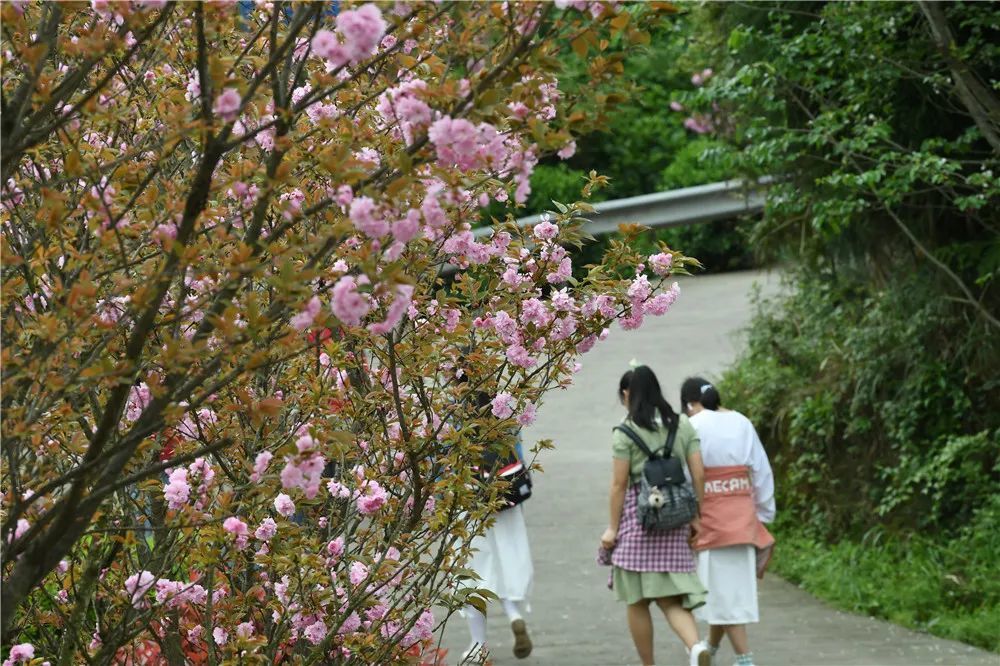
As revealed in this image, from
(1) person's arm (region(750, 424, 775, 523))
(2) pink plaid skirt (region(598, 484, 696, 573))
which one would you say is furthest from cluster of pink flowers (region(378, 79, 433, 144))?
(1) person's arm (region(750, 424, 775, 523))

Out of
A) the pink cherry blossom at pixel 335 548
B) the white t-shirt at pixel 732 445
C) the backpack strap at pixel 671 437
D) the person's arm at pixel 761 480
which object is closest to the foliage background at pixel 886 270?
the person's arm at pixel 761 480

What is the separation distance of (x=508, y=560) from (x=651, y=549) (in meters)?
1.21

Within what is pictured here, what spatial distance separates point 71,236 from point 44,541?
2.09 ft

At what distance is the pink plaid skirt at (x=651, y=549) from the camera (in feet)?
24.1

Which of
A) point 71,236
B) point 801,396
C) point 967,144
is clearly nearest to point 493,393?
point 71,236

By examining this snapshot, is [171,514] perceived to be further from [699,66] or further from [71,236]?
[699,66]

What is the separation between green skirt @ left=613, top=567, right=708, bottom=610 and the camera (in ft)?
24.0

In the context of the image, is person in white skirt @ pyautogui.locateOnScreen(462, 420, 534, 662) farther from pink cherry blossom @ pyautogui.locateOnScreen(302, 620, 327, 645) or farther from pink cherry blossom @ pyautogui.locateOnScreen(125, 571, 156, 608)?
pink cherry blossom @ pyautogui.locateOnScreen(125, 571, 156, 608)

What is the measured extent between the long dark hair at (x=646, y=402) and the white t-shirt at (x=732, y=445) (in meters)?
0.38

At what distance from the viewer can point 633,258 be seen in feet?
13.4

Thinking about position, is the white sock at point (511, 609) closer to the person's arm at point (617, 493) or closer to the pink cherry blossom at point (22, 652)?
the person's arm at point (617, 493)

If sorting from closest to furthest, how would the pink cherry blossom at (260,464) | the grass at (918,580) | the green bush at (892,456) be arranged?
the pink cherry blossom at (260,464), the grass at (918,580), the green bush at (892,456)

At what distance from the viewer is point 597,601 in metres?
10.1

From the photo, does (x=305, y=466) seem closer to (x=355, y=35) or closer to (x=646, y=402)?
(x=355, y=35)
